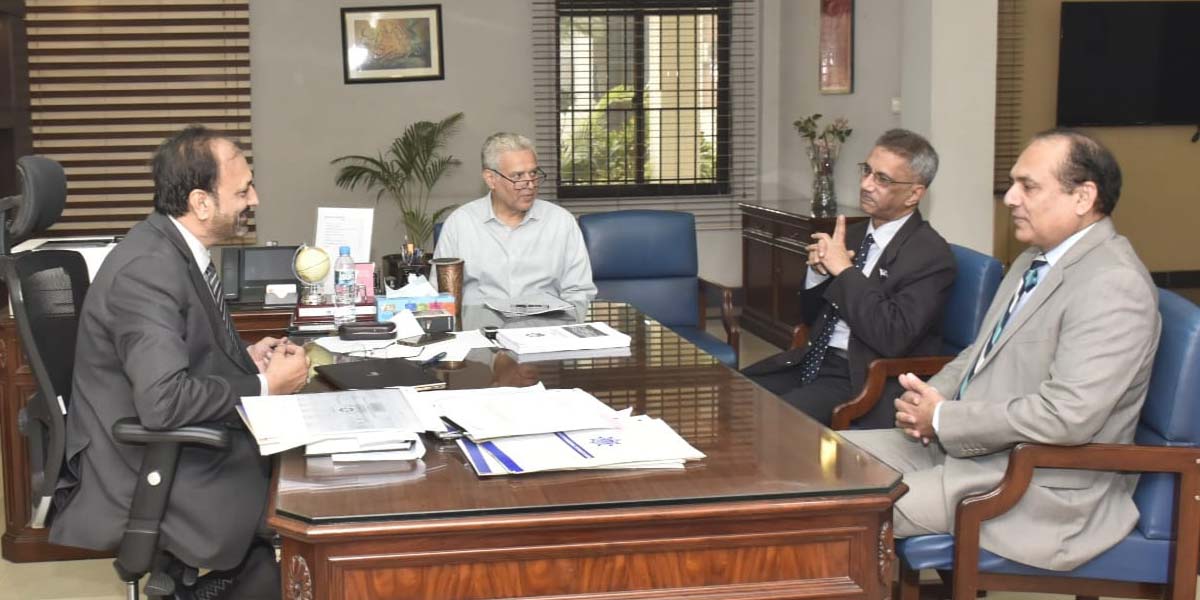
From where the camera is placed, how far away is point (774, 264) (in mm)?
7254

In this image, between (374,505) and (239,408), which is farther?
(239,408)

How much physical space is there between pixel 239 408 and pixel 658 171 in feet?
20.6

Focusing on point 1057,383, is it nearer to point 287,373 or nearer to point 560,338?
point 560,338

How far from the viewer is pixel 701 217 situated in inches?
334

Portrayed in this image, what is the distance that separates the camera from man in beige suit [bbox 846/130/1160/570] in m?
2.51

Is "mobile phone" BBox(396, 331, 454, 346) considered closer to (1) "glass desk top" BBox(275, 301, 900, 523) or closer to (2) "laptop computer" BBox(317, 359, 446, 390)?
(2) "laptop computer" BBox(317, 359, 446, 390)

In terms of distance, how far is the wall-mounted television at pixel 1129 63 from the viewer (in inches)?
337

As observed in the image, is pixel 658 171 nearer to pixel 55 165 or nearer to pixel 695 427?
pixel 55 165

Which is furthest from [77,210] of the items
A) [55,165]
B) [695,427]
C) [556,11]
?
[695,427]

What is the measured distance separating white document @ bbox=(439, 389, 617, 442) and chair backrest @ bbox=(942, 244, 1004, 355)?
1509mm

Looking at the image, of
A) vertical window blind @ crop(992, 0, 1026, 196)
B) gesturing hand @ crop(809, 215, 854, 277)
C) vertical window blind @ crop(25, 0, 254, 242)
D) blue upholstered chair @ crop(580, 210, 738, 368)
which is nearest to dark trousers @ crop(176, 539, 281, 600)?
gesturing hand @ crop(809, 215, 854, 277)

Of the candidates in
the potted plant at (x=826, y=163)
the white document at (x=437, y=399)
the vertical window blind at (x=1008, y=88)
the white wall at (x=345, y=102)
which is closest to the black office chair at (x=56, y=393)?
the white document at (x=437, y=399)

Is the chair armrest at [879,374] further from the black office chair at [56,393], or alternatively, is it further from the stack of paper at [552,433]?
the black office chair at [56,393]

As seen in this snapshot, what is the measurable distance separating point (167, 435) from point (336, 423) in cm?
46
